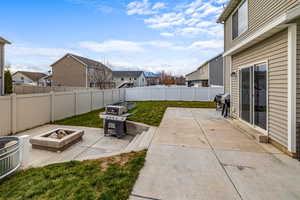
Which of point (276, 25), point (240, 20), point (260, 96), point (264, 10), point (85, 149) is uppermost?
point (240, 20)

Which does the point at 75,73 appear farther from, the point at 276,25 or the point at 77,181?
the point at 276,25

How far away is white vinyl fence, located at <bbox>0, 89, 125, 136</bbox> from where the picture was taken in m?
5.68

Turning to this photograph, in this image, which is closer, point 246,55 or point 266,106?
point 266,106

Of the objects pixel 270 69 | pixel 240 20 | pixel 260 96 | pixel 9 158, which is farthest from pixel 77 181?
pixel 240 20

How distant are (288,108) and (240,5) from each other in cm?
528

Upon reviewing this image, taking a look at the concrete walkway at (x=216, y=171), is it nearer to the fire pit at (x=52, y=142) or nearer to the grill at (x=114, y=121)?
the grill at (x=114, y=121)

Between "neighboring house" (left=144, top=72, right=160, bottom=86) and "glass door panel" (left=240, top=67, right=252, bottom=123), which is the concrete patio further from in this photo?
"neighboring house" (left=144, top=72, right=160, bottom=86)

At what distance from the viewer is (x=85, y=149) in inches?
195

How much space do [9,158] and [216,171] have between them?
149 inches

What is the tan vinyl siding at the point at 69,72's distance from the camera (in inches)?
1077

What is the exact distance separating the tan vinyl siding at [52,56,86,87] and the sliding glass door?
26.3 meters

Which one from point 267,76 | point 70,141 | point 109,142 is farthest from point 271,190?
point 70,141

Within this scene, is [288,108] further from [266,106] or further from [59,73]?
[59,73]

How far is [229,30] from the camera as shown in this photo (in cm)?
805
